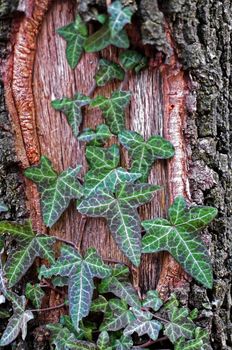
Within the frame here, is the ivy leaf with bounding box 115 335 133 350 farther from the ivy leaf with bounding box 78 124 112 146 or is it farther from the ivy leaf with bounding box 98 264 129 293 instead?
the ivy leaf with bounding box 78 124 112 146

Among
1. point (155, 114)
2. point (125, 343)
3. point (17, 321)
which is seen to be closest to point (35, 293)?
point (17, 321)

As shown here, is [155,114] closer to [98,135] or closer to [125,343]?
[98,135]

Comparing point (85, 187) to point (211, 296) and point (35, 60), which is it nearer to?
point (35, 60)

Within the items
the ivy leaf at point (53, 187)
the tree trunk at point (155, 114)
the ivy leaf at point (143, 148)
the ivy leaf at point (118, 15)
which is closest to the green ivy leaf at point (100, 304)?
the tree trunk at point (155, 114)

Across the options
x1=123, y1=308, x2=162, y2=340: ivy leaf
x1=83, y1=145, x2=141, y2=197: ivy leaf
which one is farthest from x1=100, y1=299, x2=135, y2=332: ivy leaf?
x1=83, y1=145, x2=141, y2=197: ivy leaf

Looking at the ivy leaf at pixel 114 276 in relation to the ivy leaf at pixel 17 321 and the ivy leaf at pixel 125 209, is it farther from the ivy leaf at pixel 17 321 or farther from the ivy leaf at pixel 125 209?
the ivy leaf at pixel 17 321

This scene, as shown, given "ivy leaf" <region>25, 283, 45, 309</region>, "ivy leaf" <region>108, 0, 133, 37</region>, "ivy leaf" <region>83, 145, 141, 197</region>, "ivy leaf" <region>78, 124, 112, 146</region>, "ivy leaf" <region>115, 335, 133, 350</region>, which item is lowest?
"ivy leaf" <region>115, 335, 133, 350</region>

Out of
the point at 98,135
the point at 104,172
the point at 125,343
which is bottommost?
the point at 125,343
